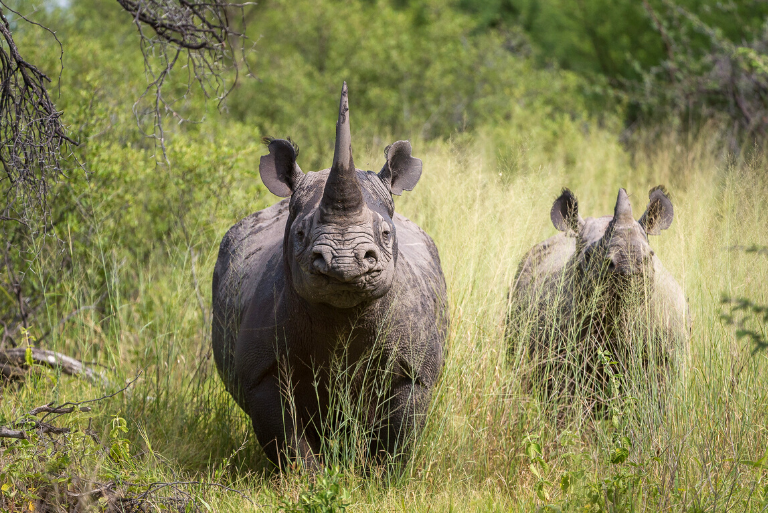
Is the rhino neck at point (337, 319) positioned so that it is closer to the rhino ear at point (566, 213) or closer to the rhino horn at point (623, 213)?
the rhino horn at point (623, 213)

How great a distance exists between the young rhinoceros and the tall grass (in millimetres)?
141

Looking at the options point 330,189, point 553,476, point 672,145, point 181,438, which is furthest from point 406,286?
point 672,145

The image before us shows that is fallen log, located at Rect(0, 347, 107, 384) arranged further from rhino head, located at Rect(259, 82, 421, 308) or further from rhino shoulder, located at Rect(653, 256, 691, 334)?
rhino shoulder, located at Rect(653, 256, 691, 334)

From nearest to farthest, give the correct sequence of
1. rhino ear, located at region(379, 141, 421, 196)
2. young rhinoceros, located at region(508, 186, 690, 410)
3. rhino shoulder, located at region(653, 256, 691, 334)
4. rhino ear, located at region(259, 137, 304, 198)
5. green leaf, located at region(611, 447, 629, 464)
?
1. green leaf, located at region(611, 447, 629, 464)
2. rhino ear, located at region(259, 137, 304, 198)
3. rhino ear, located at region(379, 141, 421, 196)
4. young rhinoceros, located at region(508, 186, 690, 410)
5. rhino shoulder, located at region(653, 256, 691, 334)

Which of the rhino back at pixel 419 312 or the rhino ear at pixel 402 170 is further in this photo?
the rhino ear at pixel 402 170

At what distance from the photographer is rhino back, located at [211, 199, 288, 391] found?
16.1ft

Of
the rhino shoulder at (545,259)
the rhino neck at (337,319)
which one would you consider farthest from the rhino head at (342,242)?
the rhino shoulder at (545,259)

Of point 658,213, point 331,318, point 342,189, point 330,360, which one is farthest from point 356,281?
point 658,213

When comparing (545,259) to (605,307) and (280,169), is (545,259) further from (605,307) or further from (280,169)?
(280,169)

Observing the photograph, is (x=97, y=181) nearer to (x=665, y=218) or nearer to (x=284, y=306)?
(x=284, y=306)

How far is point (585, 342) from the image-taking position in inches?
207

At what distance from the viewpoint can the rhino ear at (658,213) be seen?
5.45 meters

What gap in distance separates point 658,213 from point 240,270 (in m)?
2.73

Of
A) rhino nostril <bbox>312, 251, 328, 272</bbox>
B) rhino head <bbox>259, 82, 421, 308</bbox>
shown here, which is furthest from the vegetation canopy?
rhino nostril <bbox>312, 251, 328, 272</bbox>
